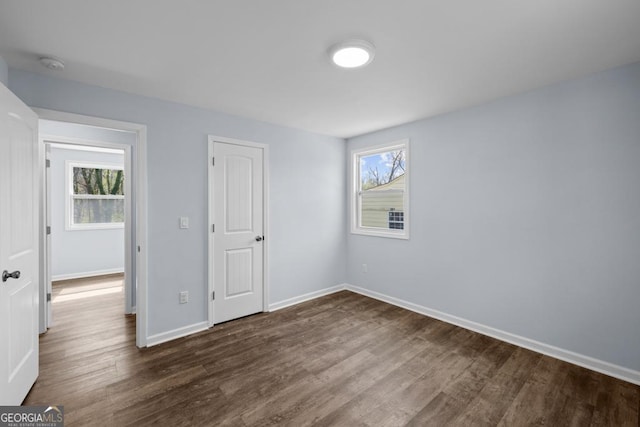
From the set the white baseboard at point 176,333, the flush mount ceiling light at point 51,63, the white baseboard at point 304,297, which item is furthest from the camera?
the white baseboard at point 304,297

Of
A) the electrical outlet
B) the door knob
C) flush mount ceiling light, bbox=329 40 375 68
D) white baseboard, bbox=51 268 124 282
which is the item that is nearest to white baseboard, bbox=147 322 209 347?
the electrical outlet

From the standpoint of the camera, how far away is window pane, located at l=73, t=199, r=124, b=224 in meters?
5.33

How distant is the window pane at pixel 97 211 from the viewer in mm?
5328

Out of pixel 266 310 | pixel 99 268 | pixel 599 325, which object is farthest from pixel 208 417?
pixel 99 268

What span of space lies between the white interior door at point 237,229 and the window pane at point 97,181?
3907 millimetres

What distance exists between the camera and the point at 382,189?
414 cm

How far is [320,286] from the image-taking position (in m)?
4.27

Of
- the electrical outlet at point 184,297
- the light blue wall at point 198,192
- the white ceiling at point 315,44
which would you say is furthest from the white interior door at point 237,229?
the white ceiling at point 315,44

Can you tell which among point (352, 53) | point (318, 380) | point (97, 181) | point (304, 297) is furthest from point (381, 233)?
point (97, 181)

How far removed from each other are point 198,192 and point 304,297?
209cm

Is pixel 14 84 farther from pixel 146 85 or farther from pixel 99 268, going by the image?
pixel 99 268

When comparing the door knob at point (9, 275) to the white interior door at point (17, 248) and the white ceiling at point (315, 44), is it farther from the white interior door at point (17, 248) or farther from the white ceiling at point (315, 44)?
the white ceiling at point (315, 44)

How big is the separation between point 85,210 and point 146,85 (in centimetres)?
430

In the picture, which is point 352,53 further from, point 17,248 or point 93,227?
point 93,227
